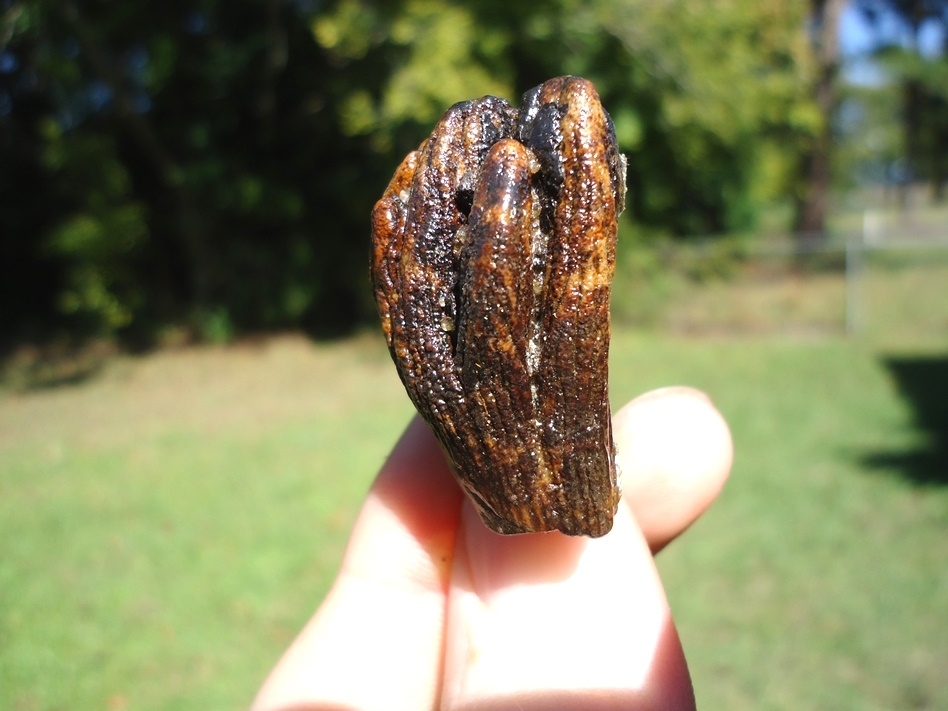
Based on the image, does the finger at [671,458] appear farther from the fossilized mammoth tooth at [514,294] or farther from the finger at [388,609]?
the finger at [388,609]

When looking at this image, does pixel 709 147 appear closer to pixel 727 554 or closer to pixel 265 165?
pixel 265 165

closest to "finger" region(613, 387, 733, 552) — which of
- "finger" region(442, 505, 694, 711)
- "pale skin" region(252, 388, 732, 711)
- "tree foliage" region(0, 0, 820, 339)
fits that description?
"pale skin" region(252, 388, 732, 711)

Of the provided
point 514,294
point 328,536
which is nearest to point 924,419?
point 328,536

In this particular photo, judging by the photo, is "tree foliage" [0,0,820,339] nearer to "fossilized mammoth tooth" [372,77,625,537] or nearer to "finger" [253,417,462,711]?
"finger" [253,417,462,711]

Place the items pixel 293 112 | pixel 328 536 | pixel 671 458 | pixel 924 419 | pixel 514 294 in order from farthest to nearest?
pixel 293 112 < pixel 924 419 < pixel 328 536 < pixel 671 458 < pixel 514 294

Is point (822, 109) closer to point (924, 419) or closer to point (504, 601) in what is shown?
point (924, 419)

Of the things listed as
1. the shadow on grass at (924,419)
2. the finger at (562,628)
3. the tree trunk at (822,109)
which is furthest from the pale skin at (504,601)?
the tree trunk at (822,109)

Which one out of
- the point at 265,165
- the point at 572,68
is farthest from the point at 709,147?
the point at 265,165
